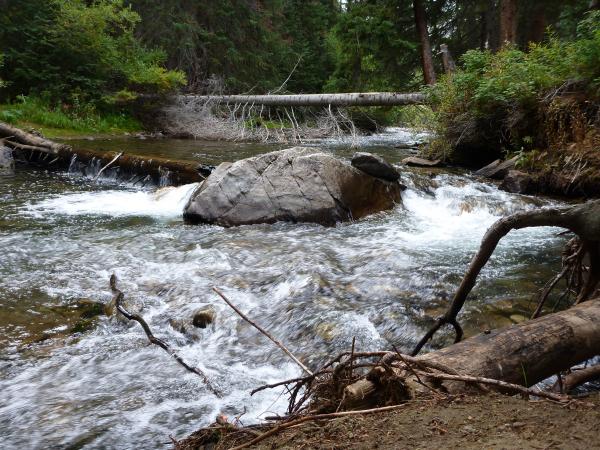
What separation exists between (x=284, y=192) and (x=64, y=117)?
1261 cm

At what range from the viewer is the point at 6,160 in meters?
→ 12.4

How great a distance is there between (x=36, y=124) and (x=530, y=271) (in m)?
16.2

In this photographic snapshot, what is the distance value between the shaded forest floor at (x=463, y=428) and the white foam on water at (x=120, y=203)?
23.7ft

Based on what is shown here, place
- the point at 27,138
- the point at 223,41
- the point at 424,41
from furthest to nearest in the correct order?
the point at 223,41, the point at 424,41, the point at 27,138

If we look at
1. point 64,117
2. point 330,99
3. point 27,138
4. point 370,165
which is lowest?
point 370,165

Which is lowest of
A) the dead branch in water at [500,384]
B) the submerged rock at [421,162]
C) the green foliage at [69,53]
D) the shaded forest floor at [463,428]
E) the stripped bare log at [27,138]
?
the shaded forest floor at [463,428]

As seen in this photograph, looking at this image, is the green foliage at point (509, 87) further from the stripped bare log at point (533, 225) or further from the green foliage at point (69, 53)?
the green foliage at point (69, 53)

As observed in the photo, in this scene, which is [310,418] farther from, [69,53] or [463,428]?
[69,53]

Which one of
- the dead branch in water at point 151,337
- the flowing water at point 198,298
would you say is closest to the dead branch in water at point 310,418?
the flowing water at point 198,298

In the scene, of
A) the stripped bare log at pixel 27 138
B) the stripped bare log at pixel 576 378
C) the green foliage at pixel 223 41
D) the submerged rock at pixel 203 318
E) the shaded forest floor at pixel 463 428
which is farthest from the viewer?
the green foliage at pixel 223 41

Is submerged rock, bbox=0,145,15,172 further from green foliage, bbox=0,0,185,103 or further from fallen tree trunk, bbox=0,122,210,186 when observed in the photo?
green foliage, bbox=0,0,185,103

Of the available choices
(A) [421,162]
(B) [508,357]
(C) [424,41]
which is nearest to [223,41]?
(C) [424,41]

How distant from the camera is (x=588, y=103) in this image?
841 centimetres

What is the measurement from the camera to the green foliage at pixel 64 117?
53.4ft
